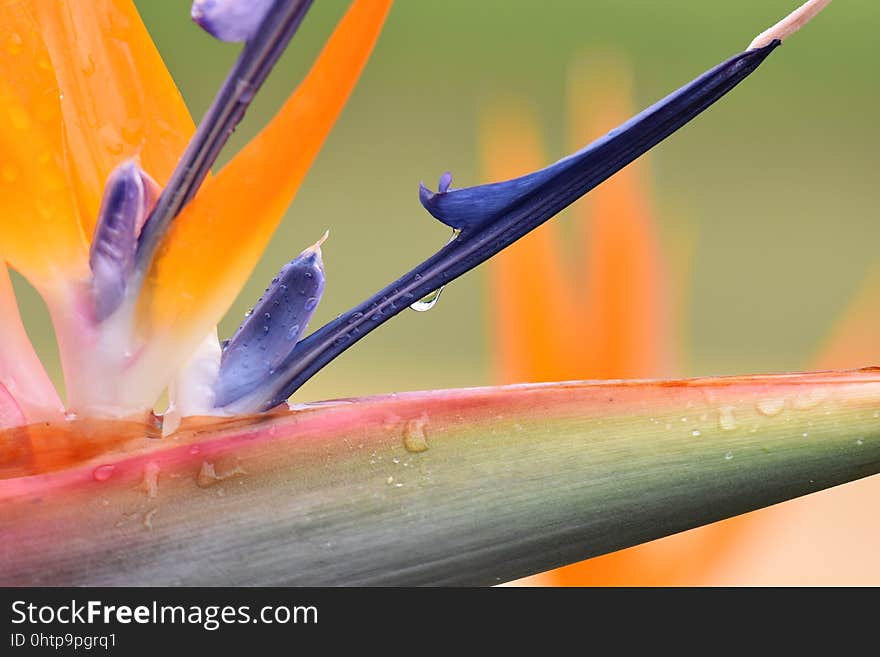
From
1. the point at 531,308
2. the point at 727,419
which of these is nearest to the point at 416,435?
the point at 727,419

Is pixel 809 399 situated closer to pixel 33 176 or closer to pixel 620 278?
pixel 33 176

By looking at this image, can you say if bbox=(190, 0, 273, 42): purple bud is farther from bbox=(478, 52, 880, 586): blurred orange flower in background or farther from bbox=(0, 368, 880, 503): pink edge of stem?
bbox=(478, 52, 880, 586): blurred orange flower in background

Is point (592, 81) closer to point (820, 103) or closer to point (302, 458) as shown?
point (820, 103)

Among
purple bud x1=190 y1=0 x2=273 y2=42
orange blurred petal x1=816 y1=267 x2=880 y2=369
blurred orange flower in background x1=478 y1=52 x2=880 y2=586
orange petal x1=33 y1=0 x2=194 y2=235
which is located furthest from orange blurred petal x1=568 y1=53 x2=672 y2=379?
purple bud x1=190 y1=0 x2=273 y2=42

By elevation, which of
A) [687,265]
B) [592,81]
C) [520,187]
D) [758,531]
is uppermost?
[592,81]

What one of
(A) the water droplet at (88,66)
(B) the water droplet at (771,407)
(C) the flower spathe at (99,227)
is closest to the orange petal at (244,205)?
(C) the flower spathe at (99,227)
